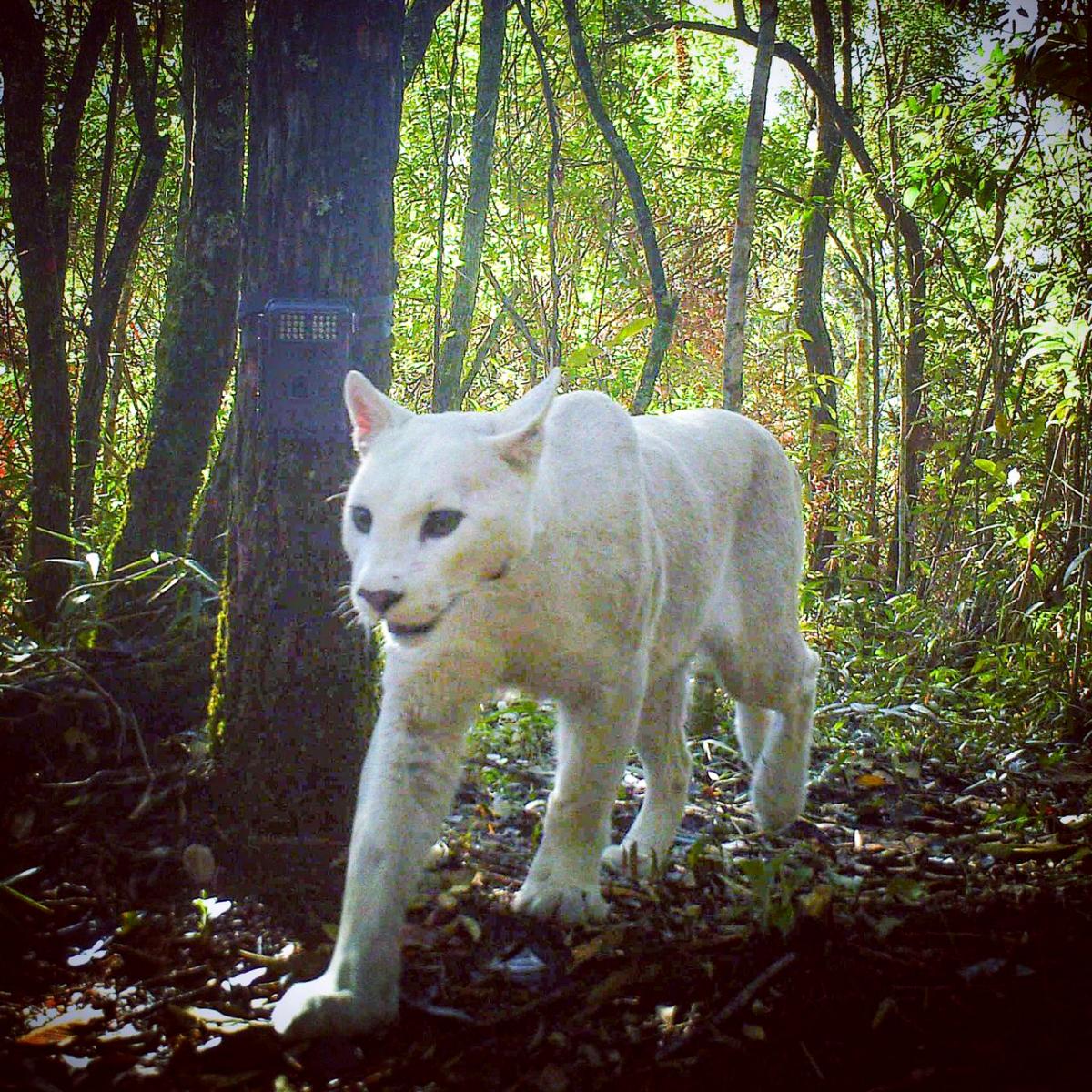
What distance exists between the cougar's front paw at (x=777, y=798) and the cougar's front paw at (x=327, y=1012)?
1.91m

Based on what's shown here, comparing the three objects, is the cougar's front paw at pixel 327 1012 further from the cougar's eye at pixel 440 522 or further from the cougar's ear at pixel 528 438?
the cougar's ear at pixel 528 438

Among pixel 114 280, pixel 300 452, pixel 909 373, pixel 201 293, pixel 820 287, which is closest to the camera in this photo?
pixel 300 452

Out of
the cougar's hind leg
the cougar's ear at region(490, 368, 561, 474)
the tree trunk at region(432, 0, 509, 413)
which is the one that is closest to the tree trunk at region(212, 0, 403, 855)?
the cougar's ear at region(490, 368, 561, 474)

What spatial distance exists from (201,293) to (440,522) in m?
2.40

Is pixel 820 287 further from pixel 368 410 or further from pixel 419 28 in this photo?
pixel 368 410

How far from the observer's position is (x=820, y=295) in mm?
9227

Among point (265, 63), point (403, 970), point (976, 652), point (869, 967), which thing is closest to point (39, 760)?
point (403, 970)

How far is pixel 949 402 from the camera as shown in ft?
23.3

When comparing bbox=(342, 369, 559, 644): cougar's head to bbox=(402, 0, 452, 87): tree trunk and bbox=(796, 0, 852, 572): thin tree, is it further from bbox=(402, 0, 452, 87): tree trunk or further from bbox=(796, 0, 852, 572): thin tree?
bbox=(796, 0, 852, 572): thin tree

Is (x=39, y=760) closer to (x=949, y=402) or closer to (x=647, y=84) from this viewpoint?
(x=949, y=402)

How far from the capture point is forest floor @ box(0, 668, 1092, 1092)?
2.17 metres

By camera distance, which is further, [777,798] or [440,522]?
[777,798]

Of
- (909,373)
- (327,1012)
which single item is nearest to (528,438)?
(327,1012)

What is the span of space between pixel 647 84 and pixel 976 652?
20.9ft
